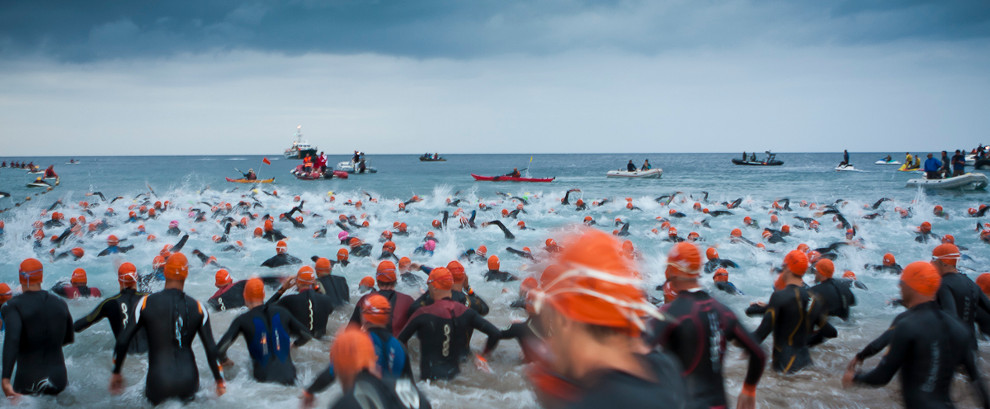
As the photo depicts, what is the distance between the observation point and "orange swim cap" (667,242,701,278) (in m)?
3.34

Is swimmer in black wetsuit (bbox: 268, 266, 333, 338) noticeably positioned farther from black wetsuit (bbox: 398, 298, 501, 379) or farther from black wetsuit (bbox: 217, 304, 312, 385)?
black wetsuit (bbox: 398, 298, 501, 379)

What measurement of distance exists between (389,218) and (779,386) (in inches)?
729

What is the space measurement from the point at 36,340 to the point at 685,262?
5748mm

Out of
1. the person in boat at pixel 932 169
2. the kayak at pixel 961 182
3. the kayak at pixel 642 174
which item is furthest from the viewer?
the kayak at pixel 642 174

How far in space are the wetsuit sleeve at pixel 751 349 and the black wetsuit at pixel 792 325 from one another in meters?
1.14

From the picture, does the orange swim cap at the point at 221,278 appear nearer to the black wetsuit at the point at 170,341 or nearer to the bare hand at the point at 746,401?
the black wetsuit at the point at 170,341

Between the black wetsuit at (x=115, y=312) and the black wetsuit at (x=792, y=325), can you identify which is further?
the black wetsuit at (x=115, y=312)

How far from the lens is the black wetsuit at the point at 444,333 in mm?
5332

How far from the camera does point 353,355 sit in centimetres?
268

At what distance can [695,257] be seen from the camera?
3.36m

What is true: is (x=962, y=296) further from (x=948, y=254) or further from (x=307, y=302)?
(x=307, y=302)

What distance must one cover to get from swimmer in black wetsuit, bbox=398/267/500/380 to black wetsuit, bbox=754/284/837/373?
2.65 metres

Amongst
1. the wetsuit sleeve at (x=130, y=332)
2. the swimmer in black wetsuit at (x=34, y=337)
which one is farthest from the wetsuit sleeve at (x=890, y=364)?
the swimmer in black wetsuit at (x=34, y=337)

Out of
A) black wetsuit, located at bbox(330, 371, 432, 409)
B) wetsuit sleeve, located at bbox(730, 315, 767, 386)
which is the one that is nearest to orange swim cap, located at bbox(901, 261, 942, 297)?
wetsuit sleeve, located at bbox(730, 315, 767, 386)
